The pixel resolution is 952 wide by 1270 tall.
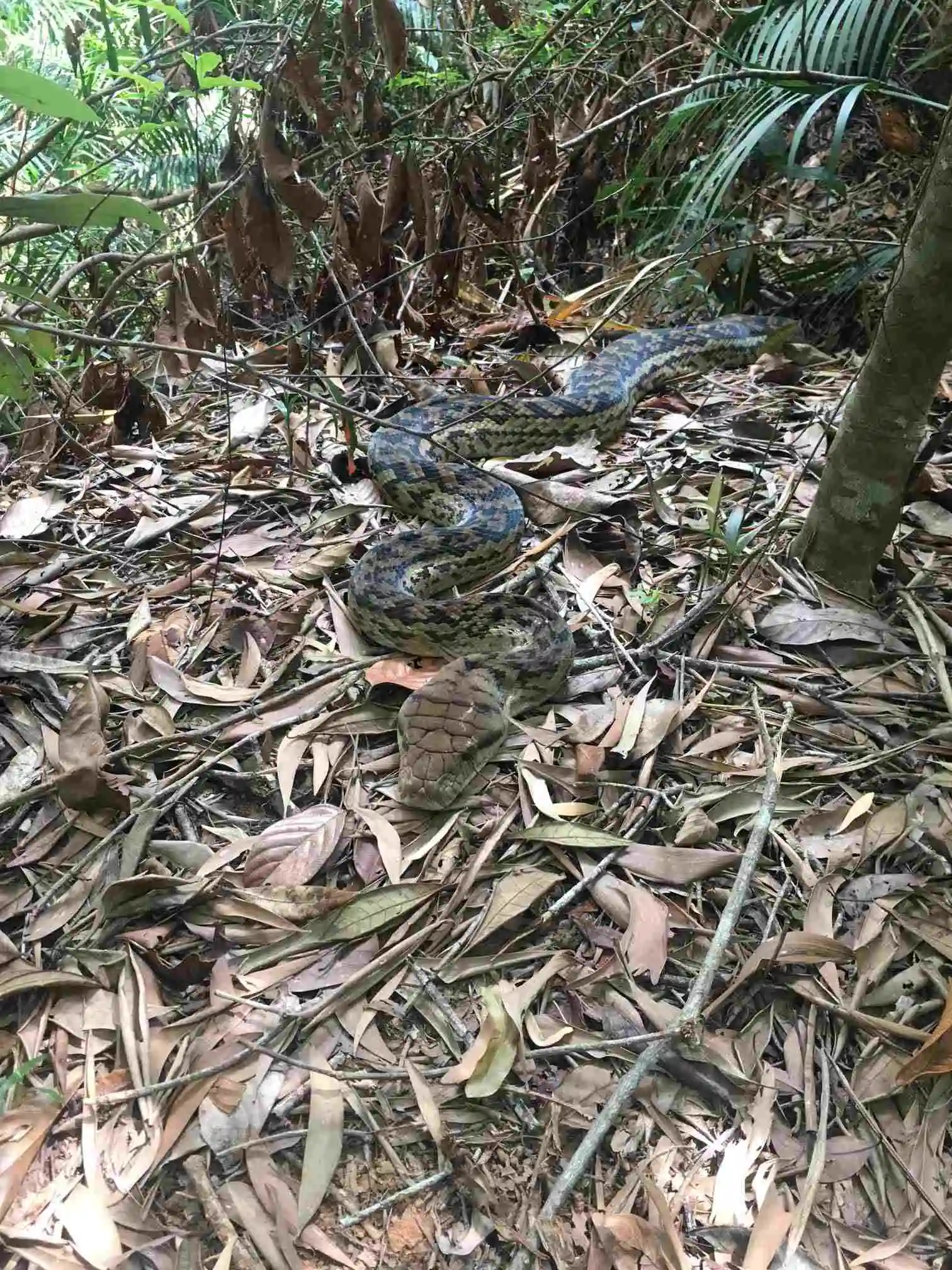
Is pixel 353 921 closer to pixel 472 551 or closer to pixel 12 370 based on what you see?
pixel 472 551

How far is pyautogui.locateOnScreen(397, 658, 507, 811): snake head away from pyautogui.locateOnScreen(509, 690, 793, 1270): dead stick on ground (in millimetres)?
760

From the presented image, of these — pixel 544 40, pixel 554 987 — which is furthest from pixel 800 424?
pixel 554 987

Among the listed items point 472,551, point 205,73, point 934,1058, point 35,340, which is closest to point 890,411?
point 472,551

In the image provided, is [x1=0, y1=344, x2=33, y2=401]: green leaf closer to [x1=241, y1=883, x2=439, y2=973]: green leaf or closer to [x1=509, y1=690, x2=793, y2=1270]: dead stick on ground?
[x1=241, y1=883, x2=439, y2=973]: green leaf

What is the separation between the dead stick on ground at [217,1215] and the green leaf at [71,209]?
183cm

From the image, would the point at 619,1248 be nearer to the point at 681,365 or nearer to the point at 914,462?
the point at 914,462

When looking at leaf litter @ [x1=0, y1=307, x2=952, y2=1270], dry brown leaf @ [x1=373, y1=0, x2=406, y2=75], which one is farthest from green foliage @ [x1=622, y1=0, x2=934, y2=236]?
leaf litter @ [x1=0, y1=307, x2=952, y2=1270]

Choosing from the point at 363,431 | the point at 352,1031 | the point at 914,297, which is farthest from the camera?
the point at 363,431

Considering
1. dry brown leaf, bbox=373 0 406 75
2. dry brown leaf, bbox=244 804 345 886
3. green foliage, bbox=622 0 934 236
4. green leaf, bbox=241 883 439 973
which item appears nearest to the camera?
green leaf, bbox=241 883 439 973

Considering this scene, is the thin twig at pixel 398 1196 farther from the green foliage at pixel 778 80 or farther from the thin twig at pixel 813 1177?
the green foliage at pixel 778 80

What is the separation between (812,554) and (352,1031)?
2128mm

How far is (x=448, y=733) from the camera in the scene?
239 centimetres

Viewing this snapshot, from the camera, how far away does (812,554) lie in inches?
115

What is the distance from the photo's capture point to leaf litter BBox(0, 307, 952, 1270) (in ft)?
5.05
